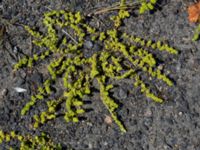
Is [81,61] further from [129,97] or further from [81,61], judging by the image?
[129,97]

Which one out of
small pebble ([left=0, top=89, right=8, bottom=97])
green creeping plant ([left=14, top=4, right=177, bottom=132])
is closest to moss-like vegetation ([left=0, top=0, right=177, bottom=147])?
green creeping plant ([left=14, top=4, right=177, bottom=132])

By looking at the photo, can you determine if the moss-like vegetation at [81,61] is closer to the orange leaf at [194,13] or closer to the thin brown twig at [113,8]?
the thin brown twig at [113,8]

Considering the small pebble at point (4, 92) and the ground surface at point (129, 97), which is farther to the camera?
the small pebble at point (4, 92)

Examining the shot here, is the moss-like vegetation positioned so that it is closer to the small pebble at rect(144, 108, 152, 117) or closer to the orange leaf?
the small pebble at rect(144, 108, 152, 117)

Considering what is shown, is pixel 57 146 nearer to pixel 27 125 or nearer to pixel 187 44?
pixel 27 125

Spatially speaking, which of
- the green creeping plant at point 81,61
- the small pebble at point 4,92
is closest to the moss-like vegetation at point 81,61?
the green creeping plant at point 81,61

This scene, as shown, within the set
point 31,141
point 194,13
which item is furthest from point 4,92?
point 194,13
